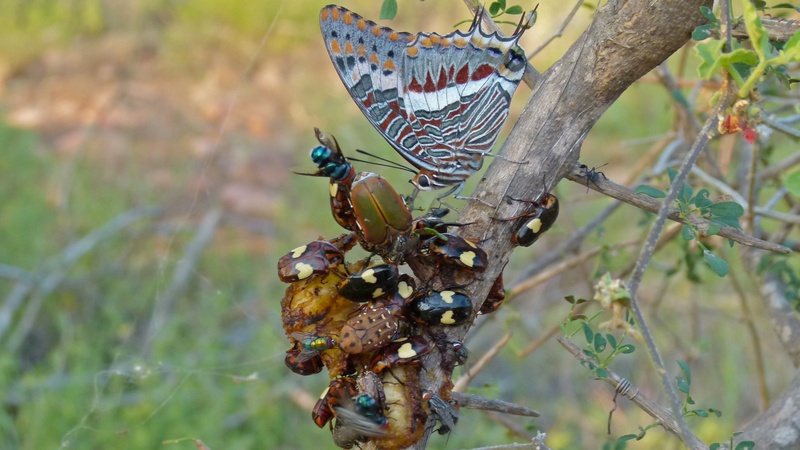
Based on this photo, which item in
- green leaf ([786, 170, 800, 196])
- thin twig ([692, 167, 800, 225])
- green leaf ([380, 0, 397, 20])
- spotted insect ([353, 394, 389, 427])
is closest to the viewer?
spotted insect ([353, 394, 389, 427])

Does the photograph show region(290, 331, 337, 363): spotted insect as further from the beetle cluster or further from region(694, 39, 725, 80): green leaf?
region(694, 39, 725, 80): green leaf

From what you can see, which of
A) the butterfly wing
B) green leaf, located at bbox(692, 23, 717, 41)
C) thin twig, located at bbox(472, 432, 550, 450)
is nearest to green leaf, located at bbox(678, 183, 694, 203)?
green leaf, located at bbox(692, 23, 717, 41)

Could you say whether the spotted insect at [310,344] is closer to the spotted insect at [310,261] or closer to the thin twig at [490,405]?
the spotted insect at [310,261]

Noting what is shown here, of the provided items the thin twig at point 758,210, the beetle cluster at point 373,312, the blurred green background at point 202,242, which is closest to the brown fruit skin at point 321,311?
the beetle cluster at point 373,312

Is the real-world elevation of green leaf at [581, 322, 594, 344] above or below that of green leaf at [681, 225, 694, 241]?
below

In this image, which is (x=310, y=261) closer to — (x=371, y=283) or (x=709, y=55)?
(x=371, y=283)

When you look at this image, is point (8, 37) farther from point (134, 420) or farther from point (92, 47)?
point (134, 420)

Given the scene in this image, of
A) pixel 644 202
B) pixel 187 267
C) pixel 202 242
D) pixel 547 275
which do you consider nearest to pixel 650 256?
pixel 644 202
